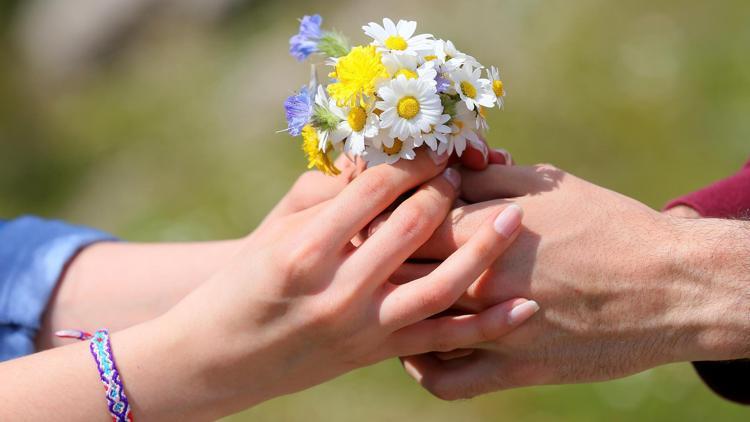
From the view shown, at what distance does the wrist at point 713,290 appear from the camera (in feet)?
7.23

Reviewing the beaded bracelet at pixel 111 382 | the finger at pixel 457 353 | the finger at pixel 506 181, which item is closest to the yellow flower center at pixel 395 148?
the finger at pixel 506 181

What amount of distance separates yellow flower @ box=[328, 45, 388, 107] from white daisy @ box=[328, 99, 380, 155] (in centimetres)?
3

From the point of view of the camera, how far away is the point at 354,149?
2113 millimetres

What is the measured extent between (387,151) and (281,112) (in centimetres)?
408

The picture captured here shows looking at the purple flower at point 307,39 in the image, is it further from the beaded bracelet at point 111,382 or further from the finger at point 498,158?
the beaded bracelet at point 111,382

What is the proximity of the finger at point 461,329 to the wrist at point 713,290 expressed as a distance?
41cm

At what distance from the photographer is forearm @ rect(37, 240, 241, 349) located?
2.64m

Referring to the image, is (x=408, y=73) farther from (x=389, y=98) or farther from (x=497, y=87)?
(x=497, y=87)

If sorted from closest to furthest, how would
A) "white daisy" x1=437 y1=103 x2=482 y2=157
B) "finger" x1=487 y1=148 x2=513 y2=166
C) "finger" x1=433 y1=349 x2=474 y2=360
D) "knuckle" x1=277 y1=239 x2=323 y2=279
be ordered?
"knuckle" x1=277 y1=239 x2=323 y2=279 < "white daisy" x1=437 y1=103 x2=482 y2=157 < "finger" x1=433 y1=349 x2=474 y2=360 < "finger" x1=487 y1=148 x2=513 y2=166

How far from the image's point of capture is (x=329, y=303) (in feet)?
6.47

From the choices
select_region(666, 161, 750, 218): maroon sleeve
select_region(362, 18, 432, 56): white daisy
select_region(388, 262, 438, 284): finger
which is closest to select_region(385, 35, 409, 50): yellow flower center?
select_region(362, 18, 432, 56): white daisy

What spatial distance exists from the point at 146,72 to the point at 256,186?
2153 mm

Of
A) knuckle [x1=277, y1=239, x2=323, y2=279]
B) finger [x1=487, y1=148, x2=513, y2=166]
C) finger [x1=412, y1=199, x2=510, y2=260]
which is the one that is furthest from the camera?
finger [x1=487, y1=148, x2=513, y2=166]

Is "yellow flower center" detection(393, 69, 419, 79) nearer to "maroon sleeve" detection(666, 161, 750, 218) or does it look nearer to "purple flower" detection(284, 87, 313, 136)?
"purple flower" detection(284, 87, 313, 136)
